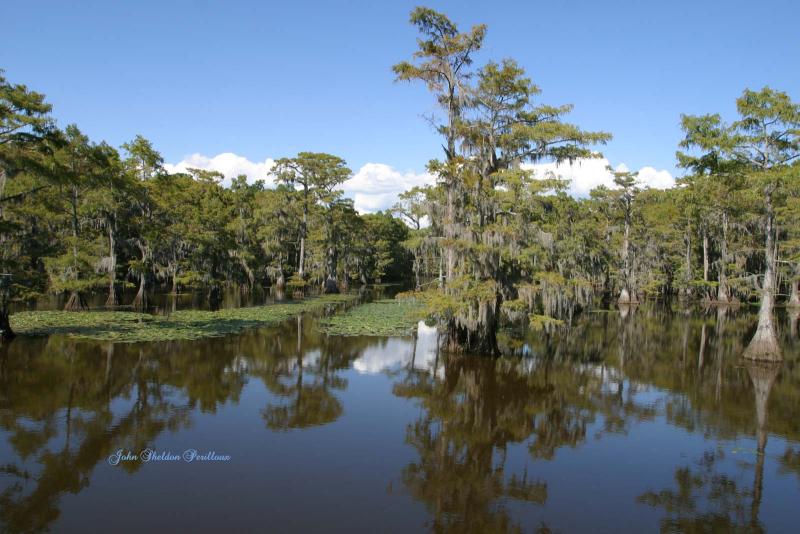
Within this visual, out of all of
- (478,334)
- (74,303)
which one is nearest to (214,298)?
(74,303)

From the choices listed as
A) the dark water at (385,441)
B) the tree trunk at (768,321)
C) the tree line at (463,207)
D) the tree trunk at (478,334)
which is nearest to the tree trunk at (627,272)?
the tree line at (463,207)

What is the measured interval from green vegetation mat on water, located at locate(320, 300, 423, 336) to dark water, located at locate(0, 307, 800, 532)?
4.89 metres

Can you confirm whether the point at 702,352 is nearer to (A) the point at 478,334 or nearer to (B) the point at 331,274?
(A) the point at 478,334

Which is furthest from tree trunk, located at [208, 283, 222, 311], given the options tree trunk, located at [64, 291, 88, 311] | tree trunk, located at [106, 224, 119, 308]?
tree trunk, located at [64, 291, 88, 311]

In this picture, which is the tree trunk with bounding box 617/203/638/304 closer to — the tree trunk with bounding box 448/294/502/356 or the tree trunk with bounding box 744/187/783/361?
the tree trunk with bounding box 744/187/783/361

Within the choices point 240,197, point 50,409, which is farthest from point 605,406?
point 240,197

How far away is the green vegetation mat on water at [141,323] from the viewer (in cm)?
1906

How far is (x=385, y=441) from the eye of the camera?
10.0 metres

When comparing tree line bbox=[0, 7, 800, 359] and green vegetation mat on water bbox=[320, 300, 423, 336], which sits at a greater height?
tree line bbox=[0, 7, 800, 359]

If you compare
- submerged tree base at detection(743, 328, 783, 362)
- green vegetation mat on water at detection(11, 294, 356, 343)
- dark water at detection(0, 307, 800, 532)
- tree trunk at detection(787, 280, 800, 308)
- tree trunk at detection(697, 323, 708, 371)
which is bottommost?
dark water at detection(0, 307, 800, 532)

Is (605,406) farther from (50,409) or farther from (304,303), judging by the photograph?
(304,303)

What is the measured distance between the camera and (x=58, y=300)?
31.4 m

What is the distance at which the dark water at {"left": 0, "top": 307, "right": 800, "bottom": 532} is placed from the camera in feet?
23.5

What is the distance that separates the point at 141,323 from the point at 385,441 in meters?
15.7
